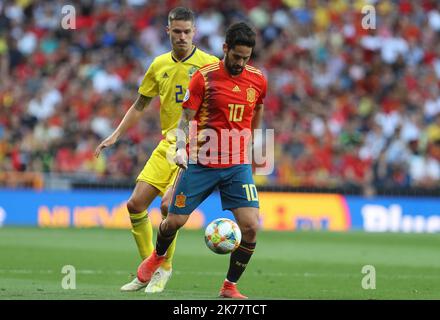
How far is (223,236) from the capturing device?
33.0 ft

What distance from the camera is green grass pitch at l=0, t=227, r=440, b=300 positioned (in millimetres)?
11023

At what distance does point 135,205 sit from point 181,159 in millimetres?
1506

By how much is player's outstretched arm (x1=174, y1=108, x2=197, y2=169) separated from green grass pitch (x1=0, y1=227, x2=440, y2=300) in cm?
126

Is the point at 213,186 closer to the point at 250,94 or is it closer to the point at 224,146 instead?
the point at 224,146

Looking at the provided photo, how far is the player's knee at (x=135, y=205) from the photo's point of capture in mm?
11164
